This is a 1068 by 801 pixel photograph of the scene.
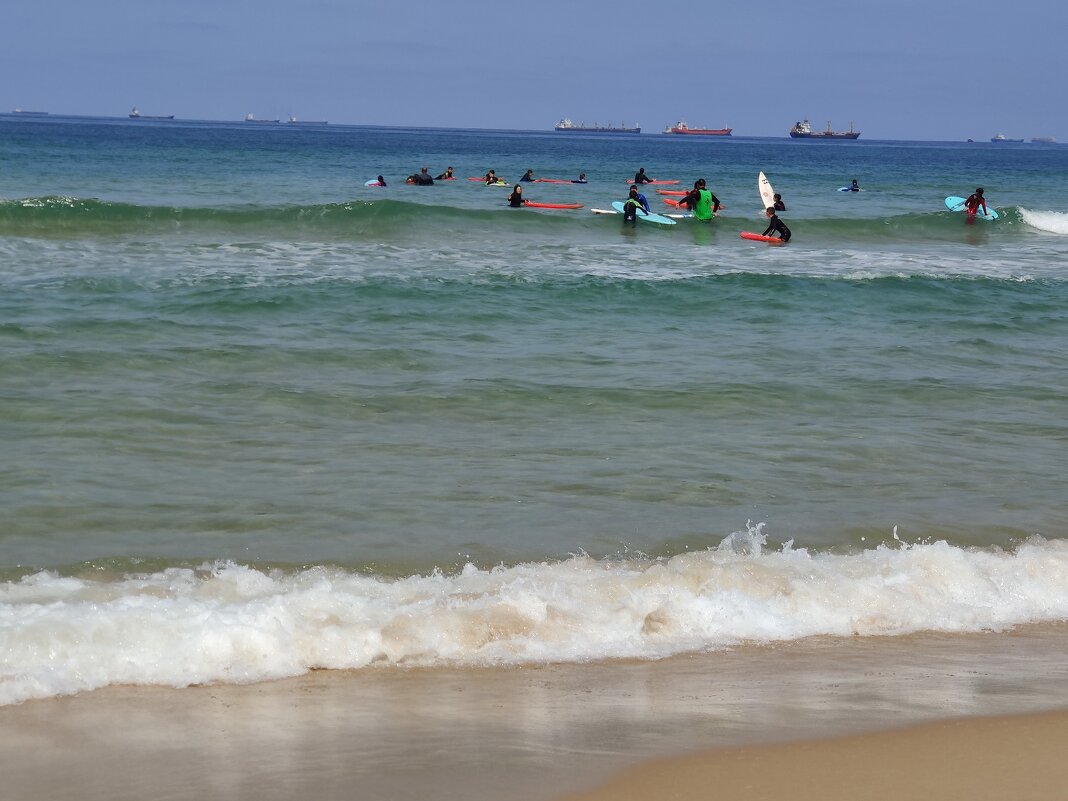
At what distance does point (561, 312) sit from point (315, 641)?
400 inches

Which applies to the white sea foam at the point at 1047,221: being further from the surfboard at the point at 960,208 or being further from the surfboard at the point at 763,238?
the surfboard at the point at 763,238

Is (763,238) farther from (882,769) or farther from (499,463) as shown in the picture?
(882,769)

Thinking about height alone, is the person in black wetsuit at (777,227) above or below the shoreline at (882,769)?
above

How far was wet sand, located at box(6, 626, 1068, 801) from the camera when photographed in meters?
4.28

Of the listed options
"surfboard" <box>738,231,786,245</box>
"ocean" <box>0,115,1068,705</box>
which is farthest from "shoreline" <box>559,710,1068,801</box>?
"surfboard" <box>738,231,786,245</box>

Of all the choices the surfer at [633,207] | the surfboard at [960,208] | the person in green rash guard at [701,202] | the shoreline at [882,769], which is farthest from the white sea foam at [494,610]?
the surfboard at [960,208]

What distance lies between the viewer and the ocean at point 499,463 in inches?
227

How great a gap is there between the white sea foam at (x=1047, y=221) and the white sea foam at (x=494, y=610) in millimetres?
27513

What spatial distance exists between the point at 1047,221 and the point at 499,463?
1146 inches

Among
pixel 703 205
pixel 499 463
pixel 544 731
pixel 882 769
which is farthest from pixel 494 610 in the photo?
pixel 703 205

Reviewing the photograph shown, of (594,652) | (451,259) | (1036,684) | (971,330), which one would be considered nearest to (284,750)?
(594,652)

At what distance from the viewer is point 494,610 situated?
19.1ft

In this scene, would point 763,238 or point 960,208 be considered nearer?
point 763,238

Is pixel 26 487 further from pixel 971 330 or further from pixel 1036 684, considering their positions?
pixel 971 330
